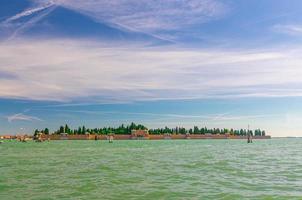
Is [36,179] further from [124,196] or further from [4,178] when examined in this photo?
[124,196]

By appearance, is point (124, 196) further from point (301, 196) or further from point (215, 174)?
point (215, 174)

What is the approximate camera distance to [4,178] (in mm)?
27156

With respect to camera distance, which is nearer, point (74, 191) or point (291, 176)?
point (74, 191)

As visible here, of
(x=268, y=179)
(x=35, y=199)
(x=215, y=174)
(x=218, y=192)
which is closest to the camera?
(x=35, y=199)

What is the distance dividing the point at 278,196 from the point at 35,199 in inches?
415

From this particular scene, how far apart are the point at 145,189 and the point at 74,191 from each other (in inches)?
136

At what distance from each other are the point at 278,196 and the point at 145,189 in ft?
20.8

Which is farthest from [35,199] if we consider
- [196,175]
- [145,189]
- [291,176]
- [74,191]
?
[291,176]

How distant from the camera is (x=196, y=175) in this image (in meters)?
28.6

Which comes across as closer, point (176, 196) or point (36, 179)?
point (176, 196)

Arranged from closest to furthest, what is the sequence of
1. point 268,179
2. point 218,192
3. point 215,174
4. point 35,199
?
point 35,199, point 218,192, point 268,179, point 215,174

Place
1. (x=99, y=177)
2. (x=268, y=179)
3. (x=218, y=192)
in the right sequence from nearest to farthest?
(x=218, y=192) < (x=268, y=179) < (x=99, y=177)

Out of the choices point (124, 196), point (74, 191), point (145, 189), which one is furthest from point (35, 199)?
point (145, 189)

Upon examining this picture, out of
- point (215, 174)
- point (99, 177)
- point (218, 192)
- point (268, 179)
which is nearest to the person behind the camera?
point (218, 192)
